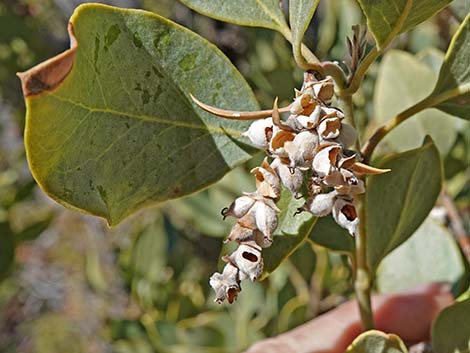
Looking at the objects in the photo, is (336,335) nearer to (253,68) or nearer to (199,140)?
(199,140)

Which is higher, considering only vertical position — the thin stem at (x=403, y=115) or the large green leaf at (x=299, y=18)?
the large green leaf at (x=299, y=18)

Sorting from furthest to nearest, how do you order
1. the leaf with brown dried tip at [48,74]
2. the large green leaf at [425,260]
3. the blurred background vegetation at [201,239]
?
the blurred background vegetation at [201,239] < the large green leaf at [425,260] < the leaf with brown dried tip at [48,74]

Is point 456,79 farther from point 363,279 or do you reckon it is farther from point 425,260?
point 425,260

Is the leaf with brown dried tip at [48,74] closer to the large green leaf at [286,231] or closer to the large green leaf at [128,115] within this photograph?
the large green leaf at [128,115]

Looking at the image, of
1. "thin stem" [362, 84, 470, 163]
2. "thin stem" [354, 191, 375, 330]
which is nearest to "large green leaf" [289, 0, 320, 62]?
"thin stem" [362, 84, 470, 163]

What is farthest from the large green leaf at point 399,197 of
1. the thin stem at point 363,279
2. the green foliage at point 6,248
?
the green foliage at point 6,248

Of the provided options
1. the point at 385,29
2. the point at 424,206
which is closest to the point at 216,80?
the point at 385,29
